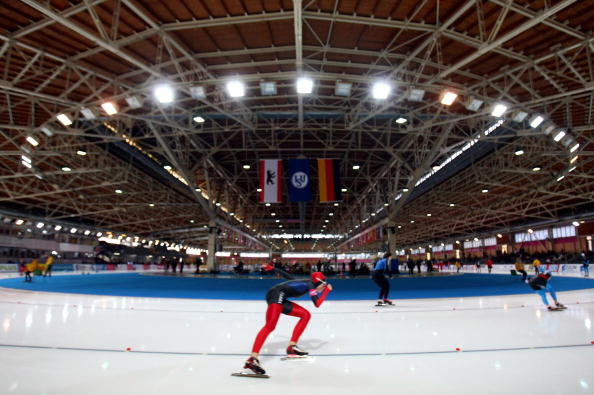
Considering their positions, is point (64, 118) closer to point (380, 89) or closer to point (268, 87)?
point (268, 87)

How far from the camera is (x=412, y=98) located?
15.5 meters

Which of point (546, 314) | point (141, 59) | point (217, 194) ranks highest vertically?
point (141, 59)

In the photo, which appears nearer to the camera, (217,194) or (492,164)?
(492,164)

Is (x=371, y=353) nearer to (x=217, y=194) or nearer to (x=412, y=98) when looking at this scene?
(x=412, y=98)

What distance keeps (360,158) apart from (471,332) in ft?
86.1

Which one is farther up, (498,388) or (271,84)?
(271,84)

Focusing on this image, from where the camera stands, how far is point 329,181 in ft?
72.6

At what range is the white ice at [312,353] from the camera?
13.6ft

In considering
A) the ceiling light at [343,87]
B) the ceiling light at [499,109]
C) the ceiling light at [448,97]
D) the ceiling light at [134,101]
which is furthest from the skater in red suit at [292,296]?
the ceiling light at [499,109]

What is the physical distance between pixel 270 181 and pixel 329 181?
147 inches

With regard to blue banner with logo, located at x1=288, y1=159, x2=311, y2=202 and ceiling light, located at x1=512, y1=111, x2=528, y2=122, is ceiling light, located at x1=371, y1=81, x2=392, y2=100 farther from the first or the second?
blue banner with logo, located at x1=288, y1=159, x2=311, y2=202

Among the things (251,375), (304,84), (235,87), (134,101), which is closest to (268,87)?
(235,87)

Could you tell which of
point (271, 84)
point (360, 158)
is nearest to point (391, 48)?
point (271, 84)

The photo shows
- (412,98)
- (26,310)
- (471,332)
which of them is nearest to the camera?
(471,332)
